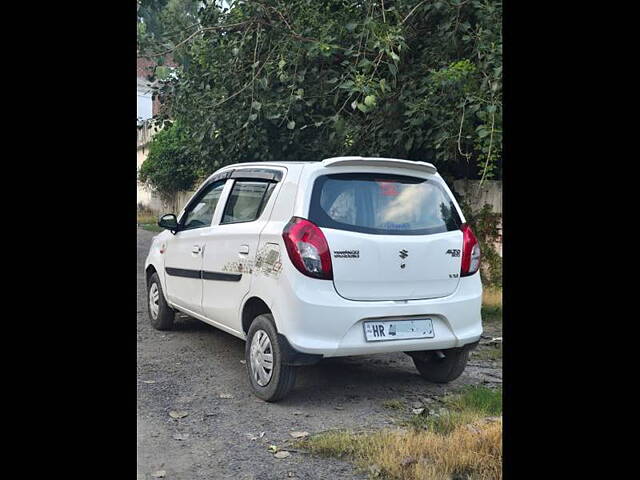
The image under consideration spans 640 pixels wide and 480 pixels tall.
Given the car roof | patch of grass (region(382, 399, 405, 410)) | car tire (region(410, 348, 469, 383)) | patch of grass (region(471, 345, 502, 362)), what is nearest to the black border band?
the car roof

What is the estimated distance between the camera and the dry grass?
318 centimetres

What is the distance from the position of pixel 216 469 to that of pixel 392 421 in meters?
1.21

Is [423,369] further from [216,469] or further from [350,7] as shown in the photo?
[350,7]

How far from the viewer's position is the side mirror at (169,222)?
5.46m

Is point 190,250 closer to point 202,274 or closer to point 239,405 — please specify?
point 202,274

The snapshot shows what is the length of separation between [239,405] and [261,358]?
33 centimetres

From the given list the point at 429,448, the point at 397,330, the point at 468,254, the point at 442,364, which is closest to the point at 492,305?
the point at 442,364

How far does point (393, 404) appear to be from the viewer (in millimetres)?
4293

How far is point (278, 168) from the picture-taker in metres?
4.48

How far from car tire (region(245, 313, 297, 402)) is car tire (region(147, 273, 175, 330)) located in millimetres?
2024

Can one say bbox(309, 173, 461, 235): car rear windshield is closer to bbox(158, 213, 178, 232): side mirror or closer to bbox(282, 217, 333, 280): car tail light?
bbox(282, 217, 333, 280): car tail light
